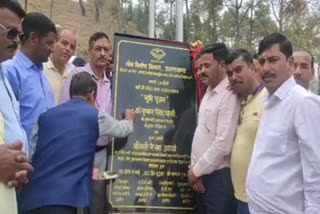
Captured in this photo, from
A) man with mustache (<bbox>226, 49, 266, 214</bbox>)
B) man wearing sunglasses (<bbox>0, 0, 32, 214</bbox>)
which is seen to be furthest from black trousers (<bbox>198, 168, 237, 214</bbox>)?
man wearing sunglasses (<bbox>0, 0, 32, 214</bbox>)

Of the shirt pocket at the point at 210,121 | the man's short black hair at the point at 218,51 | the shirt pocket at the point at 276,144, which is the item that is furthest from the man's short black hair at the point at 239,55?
the shirt pocket at the point at 276,144

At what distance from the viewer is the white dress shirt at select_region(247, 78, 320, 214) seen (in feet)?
10.7

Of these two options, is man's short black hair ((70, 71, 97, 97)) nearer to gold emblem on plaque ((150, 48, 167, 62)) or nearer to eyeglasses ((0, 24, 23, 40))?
gold emblem on plaque ((150, 48, 167, 62))

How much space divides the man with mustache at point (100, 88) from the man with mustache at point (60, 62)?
0.49 feet

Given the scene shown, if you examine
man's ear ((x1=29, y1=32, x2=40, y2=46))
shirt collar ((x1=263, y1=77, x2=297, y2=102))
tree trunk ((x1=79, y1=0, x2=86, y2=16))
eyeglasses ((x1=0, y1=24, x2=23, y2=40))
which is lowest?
shirt collar ((x1=263, y1=77, x2=297, y2=102))

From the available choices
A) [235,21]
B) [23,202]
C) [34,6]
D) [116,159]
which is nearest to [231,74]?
[116,159]

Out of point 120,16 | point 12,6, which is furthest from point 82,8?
point 12,6

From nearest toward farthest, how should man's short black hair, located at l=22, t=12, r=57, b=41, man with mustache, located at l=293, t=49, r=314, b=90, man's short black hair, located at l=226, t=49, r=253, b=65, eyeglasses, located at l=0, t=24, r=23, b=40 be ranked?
eyeglasses, located at l=0, t=24, r=23, b=40
man's short black hair, located at l=22, t=12, r=57, b=41
man's short black hair, located at l=226, t=49, r=253, b=65
man with mustache, located at l=293, t=49, r=314, b=90

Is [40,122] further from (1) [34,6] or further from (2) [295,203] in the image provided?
(1) [34,6]

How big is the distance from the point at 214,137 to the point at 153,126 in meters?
0.60

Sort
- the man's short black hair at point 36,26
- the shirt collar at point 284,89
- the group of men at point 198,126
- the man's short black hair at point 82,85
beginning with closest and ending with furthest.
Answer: the group of men at point 198,126
the shirt collar at point 284,89
the man's short black hair at point 36,26
the man's short black hair at point 82,85

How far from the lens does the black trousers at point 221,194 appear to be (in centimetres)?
479

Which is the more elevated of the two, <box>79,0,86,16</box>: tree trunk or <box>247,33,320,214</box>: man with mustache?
<box>79,0,86,16</box>: tree trunk

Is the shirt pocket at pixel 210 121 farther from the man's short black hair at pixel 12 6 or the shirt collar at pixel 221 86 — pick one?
the man's short black hair at pixel 12 6
